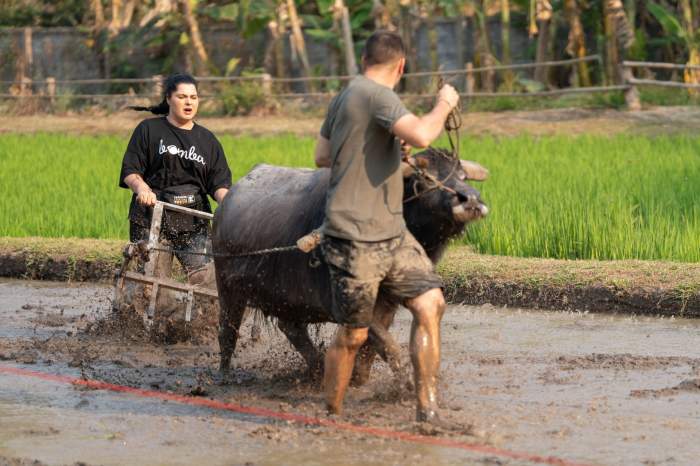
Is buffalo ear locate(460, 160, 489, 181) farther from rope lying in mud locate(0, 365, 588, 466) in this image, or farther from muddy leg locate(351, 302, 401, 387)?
rope lying in mud locate(0, 365, 588, 466)

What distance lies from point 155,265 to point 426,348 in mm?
2341

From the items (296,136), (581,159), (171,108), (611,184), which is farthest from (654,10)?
(171,108)

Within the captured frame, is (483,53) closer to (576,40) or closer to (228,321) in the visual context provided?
(576,40)

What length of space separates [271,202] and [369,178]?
1.14 meters

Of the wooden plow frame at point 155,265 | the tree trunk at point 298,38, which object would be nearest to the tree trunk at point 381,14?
the tree trunk at point 298,38

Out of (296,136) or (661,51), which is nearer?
(296,136)

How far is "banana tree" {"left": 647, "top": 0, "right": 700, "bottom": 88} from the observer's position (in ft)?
57.6

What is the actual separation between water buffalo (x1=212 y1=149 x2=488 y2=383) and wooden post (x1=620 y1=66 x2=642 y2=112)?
11.2m

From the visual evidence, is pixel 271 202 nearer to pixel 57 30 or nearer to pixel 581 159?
pixel 581 159

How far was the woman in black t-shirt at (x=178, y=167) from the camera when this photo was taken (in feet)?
21.5

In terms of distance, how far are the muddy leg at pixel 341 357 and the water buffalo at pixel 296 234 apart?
10.0 inches

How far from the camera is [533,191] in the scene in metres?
10.1

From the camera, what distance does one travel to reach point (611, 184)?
10.1m

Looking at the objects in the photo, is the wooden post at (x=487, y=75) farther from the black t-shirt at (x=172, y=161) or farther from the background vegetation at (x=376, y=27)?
the black t-shirt at (x=172, y=161)
